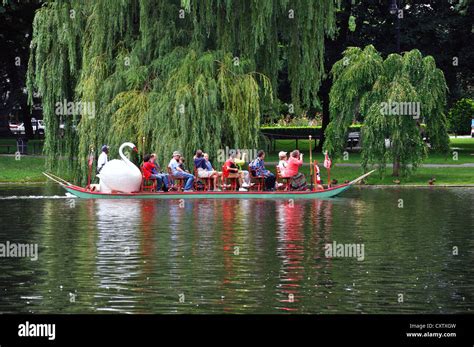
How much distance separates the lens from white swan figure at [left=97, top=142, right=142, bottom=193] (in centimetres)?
3766

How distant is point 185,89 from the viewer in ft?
128

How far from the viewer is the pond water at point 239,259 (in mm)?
16844

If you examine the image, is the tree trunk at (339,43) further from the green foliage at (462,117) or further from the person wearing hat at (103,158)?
the green foliage at (462,117)

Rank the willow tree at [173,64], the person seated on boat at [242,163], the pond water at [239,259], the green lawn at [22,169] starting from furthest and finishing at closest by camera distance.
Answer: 1. the green lawn at [22,169]
2. the willow tree at [173,64]
3. the person seated on boat at [242,163]
4. the pond water at [239,259]

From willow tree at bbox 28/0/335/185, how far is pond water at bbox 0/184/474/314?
17.4ft

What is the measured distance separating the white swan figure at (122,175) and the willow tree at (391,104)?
35.5 feet

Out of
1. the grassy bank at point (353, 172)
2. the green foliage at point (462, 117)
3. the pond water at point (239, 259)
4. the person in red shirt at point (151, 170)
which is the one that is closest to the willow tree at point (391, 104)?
the grassy bank at point (353, 172)

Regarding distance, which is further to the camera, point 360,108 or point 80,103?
point 360,108

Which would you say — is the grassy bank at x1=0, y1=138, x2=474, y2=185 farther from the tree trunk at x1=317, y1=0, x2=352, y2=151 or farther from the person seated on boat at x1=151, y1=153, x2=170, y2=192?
the person seated on boat at x1=151, y1=153, x2=170, y2=192

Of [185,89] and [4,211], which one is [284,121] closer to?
[185,89]

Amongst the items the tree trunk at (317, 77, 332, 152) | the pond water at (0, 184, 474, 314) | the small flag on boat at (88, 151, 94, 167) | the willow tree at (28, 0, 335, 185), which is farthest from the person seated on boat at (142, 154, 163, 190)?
the tree trunk at (317, 77, 332, 152)

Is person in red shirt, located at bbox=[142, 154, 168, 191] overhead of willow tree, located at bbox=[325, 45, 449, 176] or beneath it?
beneath
